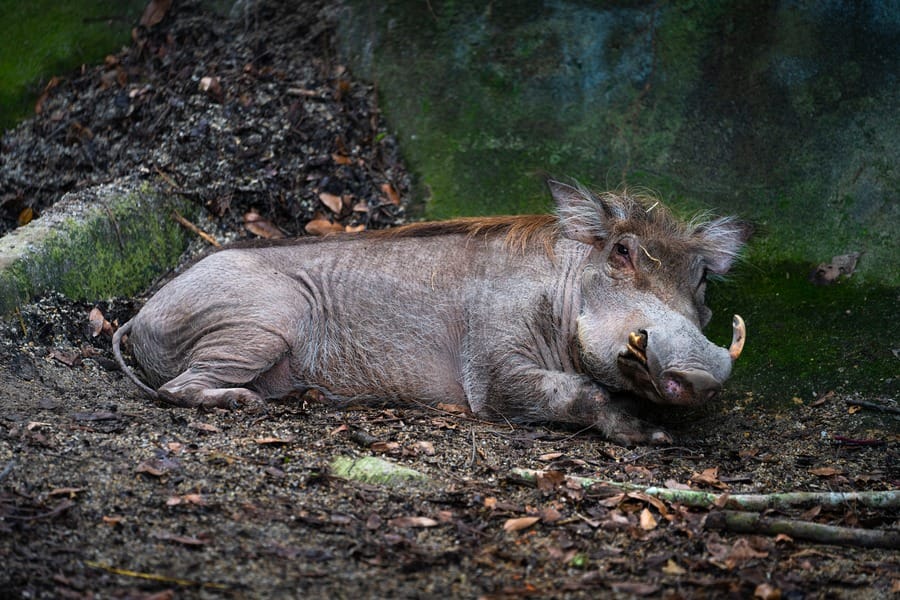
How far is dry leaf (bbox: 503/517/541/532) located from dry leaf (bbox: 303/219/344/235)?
3633 millimetres

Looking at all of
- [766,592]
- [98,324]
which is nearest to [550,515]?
[766,592]

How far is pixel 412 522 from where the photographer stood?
359cm

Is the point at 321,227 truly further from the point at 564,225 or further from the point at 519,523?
the point at 519,523

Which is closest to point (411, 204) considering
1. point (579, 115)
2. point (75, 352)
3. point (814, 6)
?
point (579, 115)

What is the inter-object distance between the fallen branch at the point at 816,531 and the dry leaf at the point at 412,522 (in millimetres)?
1080

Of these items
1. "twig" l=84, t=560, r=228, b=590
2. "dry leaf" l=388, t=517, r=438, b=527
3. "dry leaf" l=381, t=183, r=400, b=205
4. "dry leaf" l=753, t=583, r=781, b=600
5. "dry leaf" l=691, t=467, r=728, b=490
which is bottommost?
"dry leaf" l=691, t=467, r=728, b=490

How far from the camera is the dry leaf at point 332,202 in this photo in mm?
6984

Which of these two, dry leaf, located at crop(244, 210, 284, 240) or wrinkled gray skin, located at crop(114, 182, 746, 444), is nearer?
wrinkled gray skin, located at crop(114, 182, 746, 444)

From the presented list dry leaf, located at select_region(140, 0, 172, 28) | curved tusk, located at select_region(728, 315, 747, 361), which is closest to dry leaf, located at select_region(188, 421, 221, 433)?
curved tusk, located at select_region(728, 315, 747, 361)

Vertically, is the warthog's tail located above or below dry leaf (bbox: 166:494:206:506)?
below

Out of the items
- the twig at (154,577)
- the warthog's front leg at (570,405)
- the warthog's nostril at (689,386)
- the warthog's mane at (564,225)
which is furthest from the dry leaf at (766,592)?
the warthog's mane at (564,225)

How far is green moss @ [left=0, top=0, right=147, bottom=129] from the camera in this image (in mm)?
8008

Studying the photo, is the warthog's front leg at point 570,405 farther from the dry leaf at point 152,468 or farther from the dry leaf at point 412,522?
the dry leaf at point 152,468

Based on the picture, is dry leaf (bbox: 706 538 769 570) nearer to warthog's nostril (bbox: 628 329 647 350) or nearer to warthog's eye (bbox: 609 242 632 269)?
warthog's nostril (bbox: 628 329 647 350)
